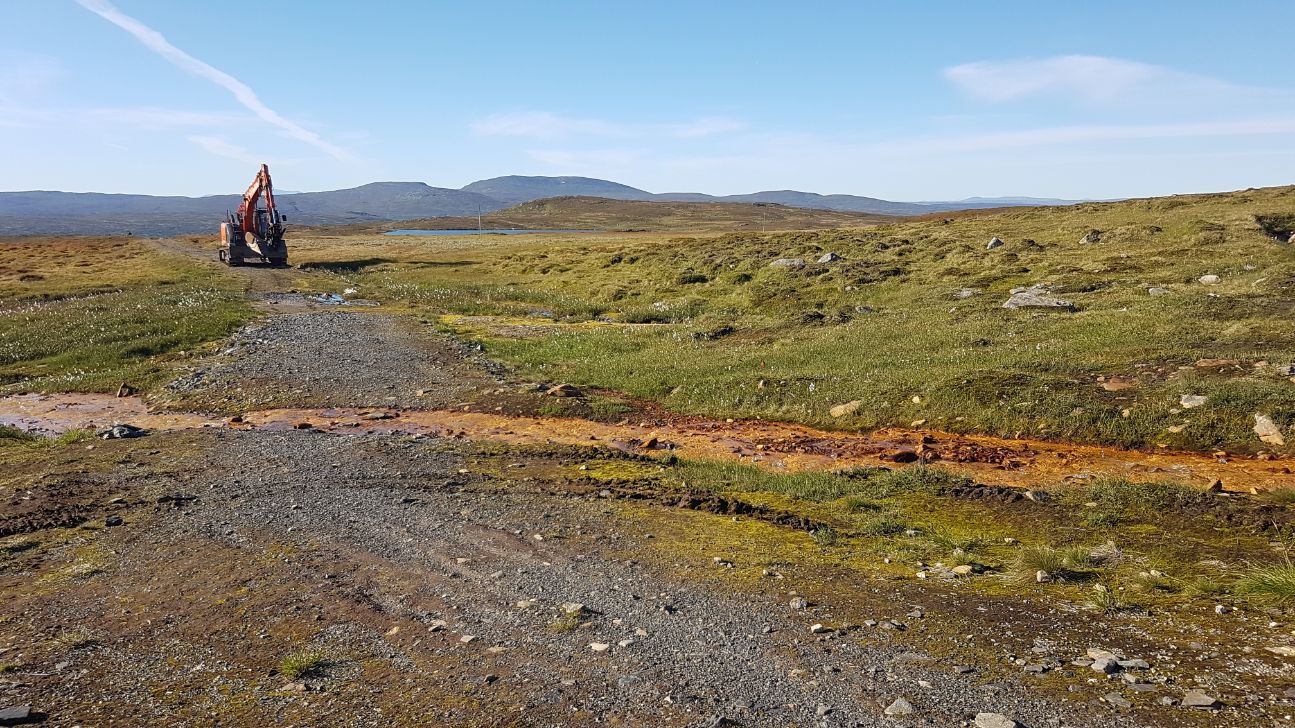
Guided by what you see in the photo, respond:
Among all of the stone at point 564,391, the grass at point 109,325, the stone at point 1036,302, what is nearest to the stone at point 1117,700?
the stone at point 564,391

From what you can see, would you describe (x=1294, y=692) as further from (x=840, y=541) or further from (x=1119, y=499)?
(x=1119, y=499)

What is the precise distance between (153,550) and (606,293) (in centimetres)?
3954

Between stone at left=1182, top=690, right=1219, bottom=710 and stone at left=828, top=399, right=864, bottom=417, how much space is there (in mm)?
12248

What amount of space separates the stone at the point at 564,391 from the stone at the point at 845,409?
6.74 m

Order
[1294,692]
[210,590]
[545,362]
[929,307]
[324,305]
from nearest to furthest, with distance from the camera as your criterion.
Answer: [1294,692], [210,590], [545,362], [929,307], [324,305]

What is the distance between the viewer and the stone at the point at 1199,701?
20.2ft

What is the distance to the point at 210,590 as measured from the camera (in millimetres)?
8891

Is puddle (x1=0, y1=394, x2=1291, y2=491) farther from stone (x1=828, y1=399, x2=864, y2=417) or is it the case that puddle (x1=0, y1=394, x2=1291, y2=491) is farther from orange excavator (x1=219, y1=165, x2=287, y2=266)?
orange excavator (x1=219, y1=165, x2=287, y2=266)

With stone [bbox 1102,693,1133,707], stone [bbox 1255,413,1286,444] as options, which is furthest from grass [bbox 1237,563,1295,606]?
stone [bbox 1255,413,1286,444]

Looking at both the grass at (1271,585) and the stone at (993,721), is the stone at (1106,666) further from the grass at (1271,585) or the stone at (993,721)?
the grass at (1271,585)

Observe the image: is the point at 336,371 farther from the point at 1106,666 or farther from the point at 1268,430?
the point at 1268,430

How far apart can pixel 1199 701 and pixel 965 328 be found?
2121cm

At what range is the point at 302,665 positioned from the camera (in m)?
7.11

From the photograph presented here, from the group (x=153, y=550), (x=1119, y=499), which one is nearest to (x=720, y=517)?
(x=1119, y=499)
